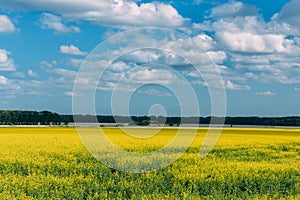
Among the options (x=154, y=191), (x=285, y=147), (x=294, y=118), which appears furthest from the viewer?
(x=294, y=118)

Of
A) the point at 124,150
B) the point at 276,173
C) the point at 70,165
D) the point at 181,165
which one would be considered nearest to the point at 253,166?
the point at 276,173

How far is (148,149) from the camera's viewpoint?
30.9 m

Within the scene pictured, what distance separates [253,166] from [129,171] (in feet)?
19.1

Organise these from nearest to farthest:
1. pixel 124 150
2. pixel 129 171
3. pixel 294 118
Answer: pixel 129 171
pixel 124 150
pixel 294 118

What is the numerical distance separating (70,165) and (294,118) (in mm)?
101399

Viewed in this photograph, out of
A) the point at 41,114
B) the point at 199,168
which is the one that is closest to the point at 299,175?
the point at 199,168

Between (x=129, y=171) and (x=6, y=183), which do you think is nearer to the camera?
(x=6, y=183)

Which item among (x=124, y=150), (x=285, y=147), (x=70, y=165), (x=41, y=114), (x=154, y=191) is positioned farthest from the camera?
(x=41, y=114)

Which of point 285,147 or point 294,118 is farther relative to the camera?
point 294,118

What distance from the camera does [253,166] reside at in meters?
21.7

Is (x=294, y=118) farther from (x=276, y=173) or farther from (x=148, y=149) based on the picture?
(x=276, y=173)

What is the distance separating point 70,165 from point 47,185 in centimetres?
509

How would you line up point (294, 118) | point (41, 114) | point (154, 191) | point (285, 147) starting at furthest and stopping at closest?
1. point (41, 114)
2. point (294, 118)
3. point (285, 147)
4. point (154, 191)

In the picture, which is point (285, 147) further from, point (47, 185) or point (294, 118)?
point (294, 118)
